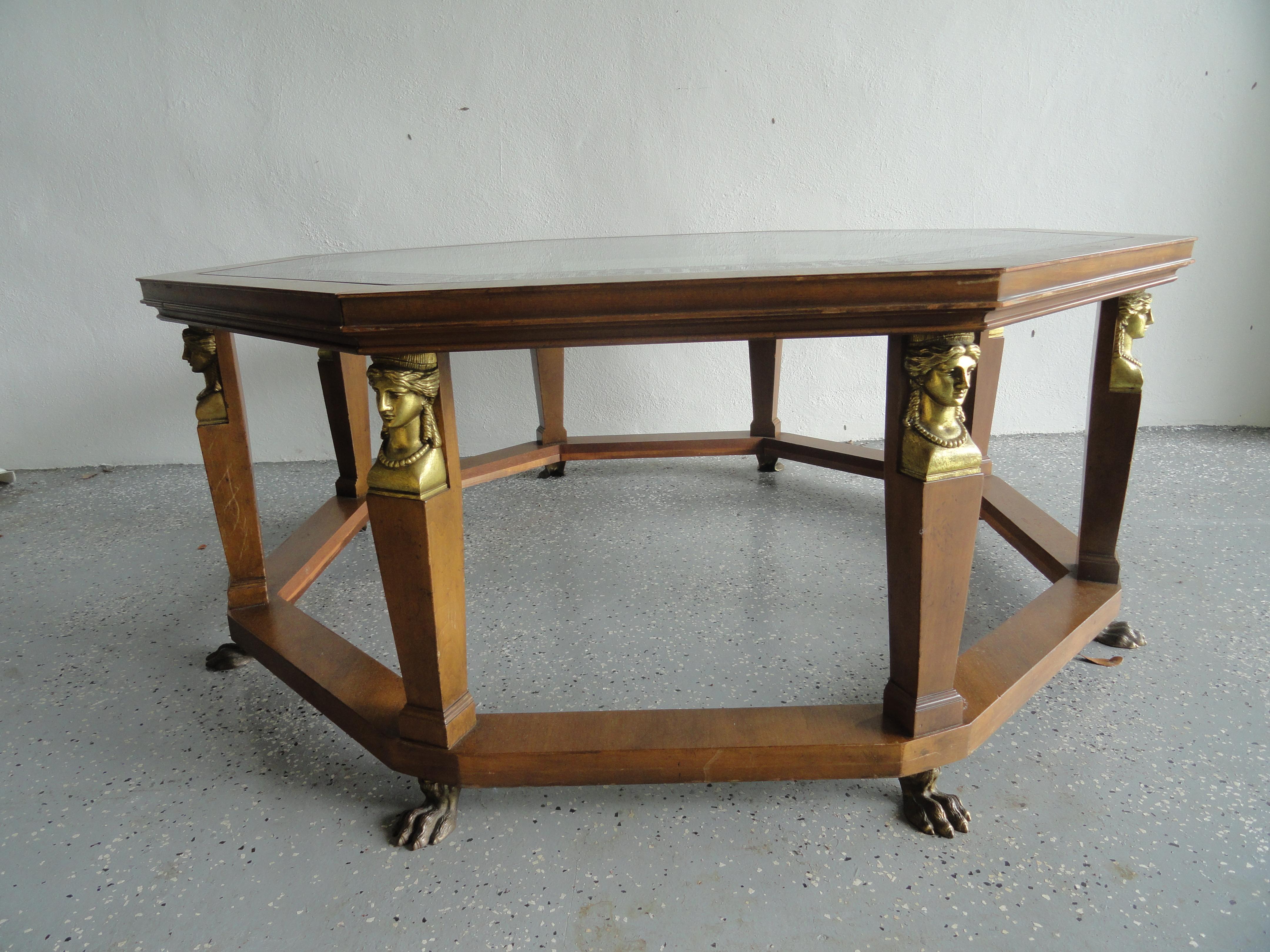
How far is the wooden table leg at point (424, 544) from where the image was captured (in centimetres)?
99

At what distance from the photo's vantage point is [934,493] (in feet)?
3.27

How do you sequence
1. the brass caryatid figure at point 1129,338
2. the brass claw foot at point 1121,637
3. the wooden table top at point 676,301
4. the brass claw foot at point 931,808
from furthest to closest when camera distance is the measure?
the brass claw foot at point 1121,637 < the brass caryatid figure at point 1129,338 < the brass claw foot at point 931,808 < the wooden table top at point 676,301

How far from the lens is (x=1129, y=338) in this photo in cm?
142

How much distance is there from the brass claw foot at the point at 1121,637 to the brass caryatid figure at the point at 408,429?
4.53 feet

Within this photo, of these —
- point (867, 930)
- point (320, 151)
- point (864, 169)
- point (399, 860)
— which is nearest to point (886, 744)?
point (867, 930)

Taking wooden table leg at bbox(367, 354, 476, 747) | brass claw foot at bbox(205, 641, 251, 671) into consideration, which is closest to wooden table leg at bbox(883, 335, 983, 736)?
wooden table leg at bbox(367, 354, 476, 747)

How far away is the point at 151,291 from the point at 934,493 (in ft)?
4.56

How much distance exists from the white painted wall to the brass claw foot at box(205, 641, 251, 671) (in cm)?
154

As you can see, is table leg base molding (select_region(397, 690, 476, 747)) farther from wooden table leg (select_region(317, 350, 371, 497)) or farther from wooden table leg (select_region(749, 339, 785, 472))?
wooden table leg (select_region(749, 339, 785, 472))

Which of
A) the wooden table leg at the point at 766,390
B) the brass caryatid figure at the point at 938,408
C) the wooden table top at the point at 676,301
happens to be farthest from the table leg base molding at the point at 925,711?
the wooden table leg at the point at 766,390

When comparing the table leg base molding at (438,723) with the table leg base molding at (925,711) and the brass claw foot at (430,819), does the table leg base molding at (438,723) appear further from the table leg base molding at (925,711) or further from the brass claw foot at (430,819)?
the table leg base molding at (925,711)

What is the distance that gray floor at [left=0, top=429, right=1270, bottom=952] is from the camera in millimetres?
992

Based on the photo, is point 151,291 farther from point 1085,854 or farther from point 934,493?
point 1085,854

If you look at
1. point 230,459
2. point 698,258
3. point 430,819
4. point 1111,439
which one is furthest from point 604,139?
point 430,819
